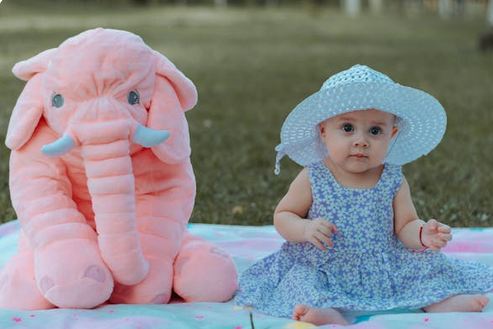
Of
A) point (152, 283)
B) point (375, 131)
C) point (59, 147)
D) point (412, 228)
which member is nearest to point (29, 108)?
point (59, 147)

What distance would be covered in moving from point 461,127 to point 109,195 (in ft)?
15.0

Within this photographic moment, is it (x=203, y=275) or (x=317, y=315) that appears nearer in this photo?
(x=317, y=315)

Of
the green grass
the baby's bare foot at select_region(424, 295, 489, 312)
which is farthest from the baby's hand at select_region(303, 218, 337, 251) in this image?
the green grass

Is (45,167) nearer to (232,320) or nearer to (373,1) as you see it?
(232,320)

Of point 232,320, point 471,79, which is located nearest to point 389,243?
point 232,320

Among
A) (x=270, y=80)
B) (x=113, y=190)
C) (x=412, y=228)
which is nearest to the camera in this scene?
(x=113, y=190)

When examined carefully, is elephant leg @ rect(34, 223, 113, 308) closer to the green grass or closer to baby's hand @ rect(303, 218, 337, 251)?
baby's hand @ rect(303, 218, 337, 251)

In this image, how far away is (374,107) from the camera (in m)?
2.70

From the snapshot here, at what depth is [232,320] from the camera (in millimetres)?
2611

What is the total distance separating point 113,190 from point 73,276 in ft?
0.90

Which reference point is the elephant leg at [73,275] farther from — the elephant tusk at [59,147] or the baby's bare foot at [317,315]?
the baby's bare foot at [317,315]

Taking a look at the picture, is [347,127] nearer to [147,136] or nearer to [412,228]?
[412,228]

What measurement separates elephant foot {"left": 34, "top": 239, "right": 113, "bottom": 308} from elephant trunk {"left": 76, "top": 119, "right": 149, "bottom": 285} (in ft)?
0.15

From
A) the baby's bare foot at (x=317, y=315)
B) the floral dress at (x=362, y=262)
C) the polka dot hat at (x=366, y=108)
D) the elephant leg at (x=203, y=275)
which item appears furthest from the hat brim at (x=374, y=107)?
the baby's bare foot at (x=317, y=315)
